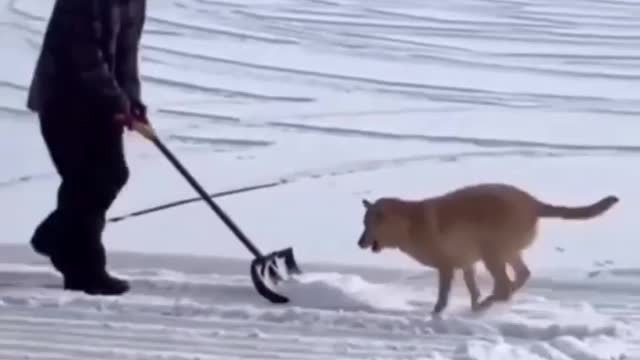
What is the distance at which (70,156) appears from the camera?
5379mm

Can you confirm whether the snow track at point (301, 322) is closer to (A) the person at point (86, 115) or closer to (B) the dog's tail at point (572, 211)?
(A) the person at point (86, 115)

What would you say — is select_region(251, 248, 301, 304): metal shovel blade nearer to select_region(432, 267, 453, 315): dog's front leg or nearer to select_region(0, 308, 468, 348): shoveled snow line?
select_region(0, 308, 468, 348): shoveled snow line

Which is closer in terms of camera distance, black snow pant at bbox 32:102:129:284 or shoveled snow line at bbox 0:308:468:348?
shoveled snow line at bbox 0:308:468:348

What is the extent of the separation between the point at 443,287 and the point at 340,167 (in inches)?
117

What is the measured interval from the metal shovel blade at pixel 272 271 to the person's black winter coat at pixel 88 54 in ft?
2.61

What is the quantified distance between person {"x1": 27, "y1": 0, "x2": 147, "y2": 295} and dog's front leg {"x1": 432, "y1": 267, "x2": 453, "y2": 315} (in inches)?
50.0

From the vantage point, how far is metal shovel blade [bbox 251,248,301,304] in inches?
215

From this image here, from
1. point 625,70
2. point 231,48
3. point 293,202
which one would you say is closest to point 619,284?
point 293,202

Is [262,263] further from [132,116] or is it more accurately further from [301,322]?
[132,116]

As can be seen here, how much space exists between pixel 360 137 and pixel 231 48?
3.03 metres

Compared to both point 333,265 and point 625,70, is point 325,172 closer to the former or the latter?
point 333,265

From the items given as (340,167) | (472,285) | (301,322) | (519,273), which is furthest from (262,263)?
(340,167)

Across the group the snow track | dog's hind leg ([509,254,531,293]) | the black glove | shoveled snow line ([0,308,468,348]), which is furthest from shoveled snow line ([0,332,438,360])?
the black glove

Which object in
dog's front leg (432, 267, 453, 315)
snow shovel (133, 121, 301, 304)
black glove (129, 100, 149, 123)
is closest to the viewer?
dog's front leg (432, 267, 453, 315)
